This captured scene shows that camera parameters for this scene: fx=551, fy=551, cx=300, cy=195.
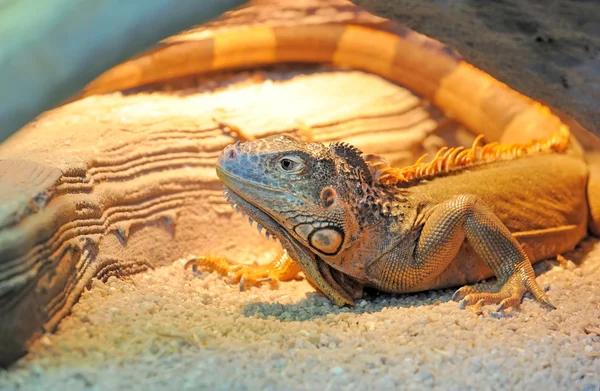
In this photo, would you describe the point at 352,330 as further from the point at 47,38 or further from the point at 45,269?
the point at 47,38

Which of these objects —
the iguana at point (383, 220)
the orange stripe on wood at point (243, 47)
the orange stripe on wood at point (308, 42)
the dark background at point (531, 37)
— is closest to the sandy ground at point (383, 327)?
the dark background at point (531, 37)

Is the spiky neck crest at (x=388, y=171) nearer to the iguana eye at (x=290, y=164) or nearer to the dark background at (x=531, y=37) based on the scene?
the iguana eye at (x=290, y=164)

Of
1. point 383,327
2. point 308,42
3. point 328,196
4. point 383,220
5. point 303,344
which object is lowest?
point 383,327

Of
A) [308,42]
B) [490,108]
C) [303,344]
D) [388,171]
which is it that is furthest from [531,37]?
[308,42]

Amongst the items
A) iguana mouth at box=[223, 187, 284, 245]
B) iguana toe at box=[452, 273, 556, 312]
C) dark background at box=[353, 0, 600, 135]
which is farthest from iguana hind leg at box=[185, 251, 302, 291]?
dark background at box=[353, 0, 600, 135]

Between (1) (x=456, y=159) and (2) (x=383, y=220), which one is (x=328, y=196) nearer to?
(2) (x=383, y=220)

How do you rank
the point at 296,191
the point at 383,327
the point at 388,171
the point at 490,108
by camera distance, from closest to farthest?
the point at 383,327 < the point at 296,191 < the point at 388,171 < the point at 490,108

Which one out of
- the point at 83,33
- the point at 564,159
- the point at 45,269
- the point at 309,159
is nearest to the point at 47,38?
the point at 83,33
